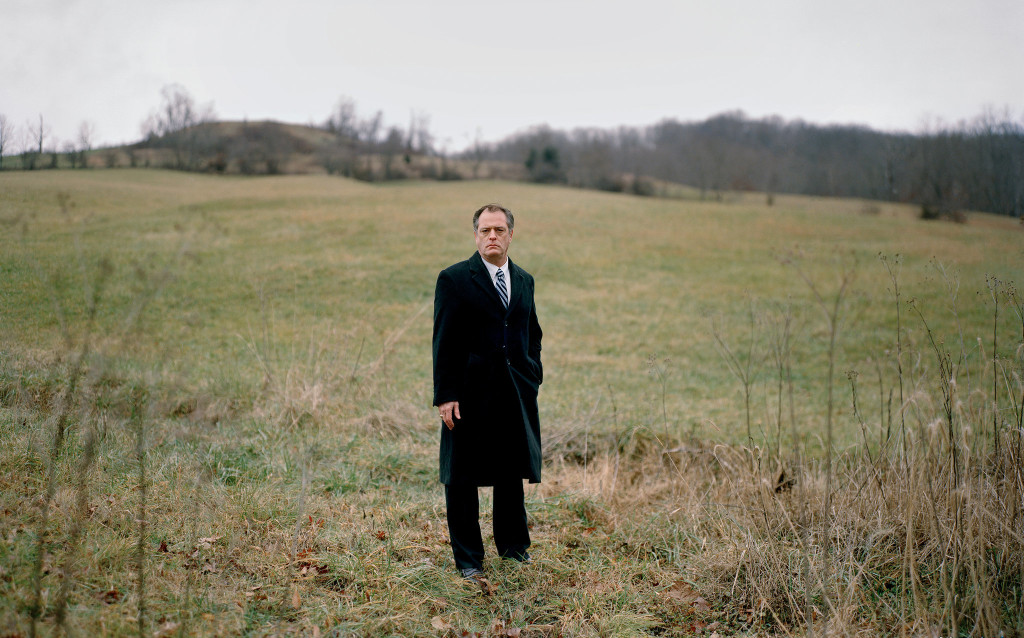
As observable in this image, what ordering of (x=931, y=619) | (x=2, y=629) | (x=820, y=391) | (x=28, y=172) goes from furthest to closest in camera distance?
(x=820, y=391) < (x=28, y=172) < (x=931, y=619) < (x=2, y=629)

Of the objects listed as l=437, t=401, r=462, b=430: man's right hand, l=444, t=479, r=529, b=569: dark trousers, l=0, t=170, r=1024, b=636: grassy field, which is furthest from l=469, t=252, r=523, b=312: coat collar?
l=0, t=170, r=1024, b=636: grassy field

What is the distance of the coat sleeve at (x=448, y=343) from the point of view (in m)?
3.29

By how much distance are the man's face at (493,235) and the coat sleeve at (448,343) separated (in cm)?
26

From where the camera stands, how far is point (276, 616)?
3.02m

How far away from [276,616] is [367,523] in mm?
1186

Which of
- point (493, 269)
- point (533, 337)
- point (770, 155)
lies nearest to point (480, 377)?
point (533, 337)

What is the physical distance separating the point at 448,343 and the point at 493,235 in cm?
66

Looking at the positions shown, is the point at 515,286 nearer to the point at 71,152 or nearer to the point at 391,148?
the point at 71,152

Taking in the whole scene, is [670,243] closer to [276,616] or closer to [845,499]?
[845,499]

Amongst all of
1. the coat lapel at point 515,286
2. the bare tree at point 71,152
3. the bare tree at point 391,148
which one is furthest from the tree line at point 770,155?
the coat lapel at point 515,286

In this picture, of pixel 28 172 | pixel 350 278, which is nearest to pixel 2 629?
pixel 28 172

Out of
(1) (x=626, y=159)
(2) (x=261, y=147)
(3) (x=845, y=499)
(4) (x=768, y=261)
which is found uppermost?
(1) (x=626, y=159)

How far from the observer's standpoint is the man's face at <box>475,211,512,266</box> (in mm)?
3357

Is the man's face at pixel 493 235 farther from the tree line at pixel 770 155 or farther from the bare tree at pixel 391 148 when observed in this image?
the bare tree at pixel 391 148
